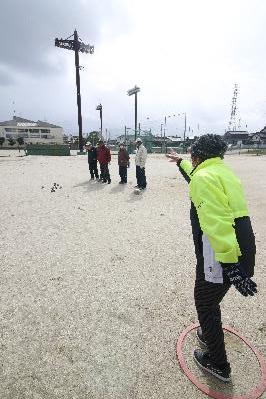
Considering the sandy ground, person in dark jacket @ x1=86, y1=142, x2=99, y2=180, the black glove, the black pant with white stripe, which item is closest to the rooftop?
person in dark jacket @ x1=86, y1=142, x2=99, y2=180

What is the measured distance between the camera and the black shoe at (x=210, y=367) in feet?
9.30

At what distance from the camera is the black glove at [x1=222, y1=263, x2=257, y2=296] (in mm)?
2396

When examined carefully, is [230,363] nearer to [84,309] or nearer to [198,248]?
[198,248]

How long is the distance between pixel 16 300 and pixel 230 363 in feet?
9.75

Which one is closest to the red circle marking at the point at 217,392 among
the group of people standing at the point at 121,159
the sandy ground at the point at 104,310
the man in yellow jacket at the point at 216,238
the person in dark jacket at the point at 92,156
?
the sandy ground at the point at 104,310

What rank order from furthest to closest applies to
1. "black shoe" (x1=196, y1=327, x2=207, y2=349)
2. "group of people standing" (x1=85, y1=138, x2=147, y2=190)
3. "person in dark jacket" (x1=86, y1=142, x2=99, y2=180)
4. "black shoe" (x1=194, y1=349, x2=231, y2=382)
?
"person in dark jacket" (x1=86, y1=142, x2=99, y2=180) → "group of people standing" (x1=85, y1=138, x2=147, y2=190) → "black shoe" (x1=196, y1=327, x2=207, y2=349) → "black shoe" (x1=194, y1=349, x2=231, y2=382)

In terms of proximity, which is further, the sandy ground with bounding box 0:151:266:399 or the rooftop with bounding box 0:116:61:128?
the rooftop with bounding box 0:116:61:128

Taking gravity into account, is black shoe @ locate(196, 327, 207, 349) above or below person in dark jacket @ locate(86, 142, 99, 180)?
below

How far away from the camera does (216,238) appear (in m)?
2.30

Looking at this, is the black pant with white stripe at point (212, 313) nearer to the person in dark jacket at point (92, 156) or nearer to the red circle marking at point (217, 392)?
the red circle marking at point (217, 392)

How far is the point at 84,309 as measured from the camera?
397 cm

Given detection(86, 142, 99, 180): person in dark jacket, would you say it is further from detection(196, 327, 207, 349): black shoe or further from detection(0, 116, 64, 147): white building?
detection(0, 116, 64, 147): white building

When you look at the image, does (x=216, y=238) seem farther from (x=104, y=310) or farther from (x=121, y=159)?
(x=121, y=159)

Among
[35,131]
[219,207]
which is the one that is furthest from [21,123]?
[219,207]
